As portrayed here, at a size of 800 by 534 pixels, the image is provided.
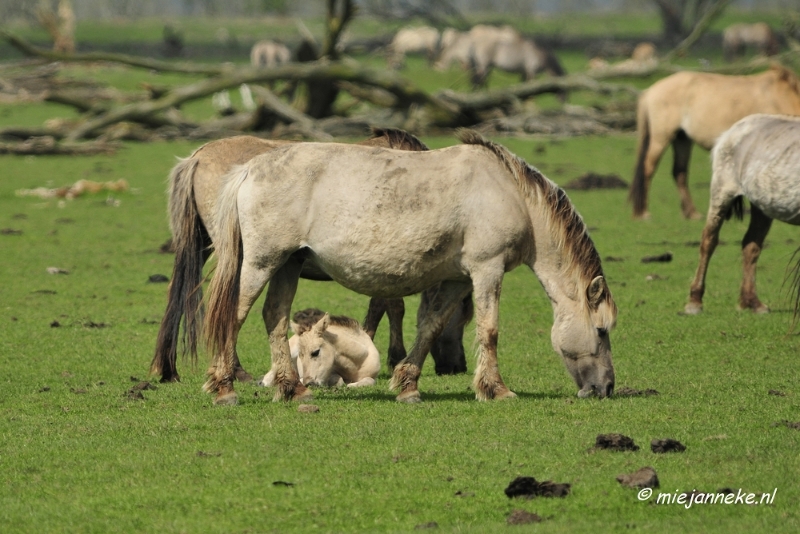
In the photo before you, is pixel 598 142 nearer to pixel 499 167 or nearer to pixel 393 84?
pixel 393 84

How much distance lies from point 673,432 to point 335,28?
19.2 meters

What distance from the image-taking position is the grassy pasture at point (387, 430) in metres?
5.53

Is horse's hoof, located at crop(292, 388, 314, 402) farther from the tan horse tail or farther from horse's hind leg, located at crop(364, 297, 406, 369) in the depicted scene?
horse's hind leg, located at crop(364, 297, 406, 369)

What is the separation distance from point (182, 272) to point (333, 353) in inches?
55.3

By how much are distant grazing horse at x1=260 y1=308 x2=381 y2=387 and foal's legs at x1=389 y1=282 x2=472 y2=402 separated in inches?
44.4

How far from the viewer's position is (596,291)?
7.87 m

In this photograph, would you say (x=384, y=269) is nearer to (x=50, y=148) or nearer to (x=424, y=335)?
(x=424, y=335)

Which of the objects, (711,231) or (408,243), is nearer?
(408,243)

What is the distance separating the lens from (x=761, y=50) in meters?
52.9

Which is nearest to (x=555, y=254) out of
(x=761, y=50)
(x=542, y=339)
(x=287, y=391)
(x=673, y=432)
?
(x=673, y=432)

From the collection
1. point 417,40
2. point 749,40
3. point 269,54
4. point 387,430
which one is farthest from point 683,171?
point 417,40

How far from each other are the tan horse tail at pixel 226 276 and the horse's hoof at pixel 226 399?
31 centimetres

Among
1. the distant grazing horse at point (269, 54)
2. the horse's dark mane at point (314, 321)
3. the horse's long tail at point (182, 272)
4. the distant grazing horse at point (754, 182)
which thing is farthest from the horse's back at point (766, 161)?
the distant grazing horse at point (269, 54)

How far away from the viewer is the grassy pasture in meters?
5.53
